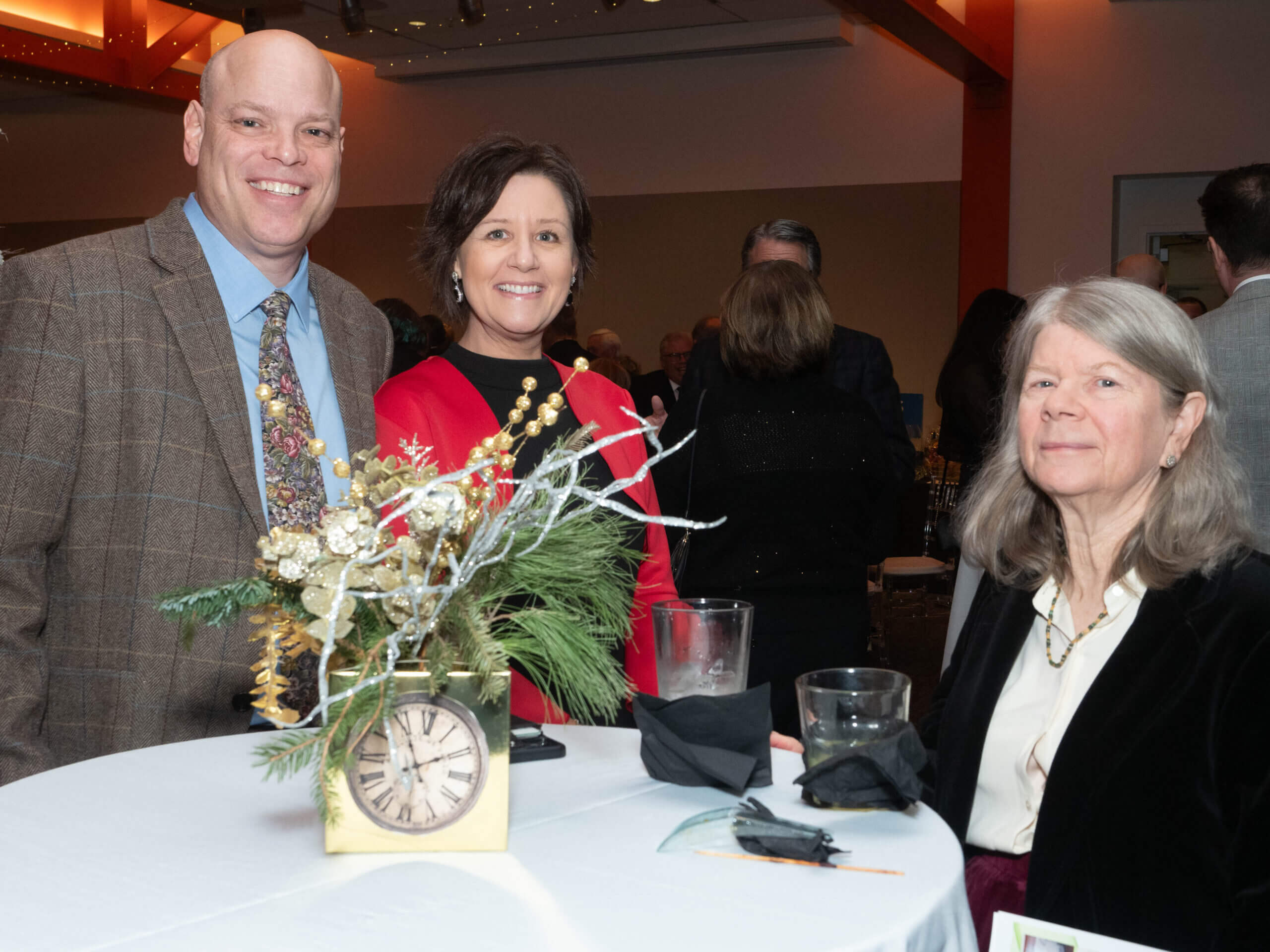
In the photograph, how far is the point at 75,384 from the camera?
1763 mm

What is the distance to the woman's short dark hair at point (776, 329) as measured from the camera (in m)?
2.81

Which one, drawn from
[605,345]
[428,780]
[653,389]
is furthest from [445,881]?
[605,345]

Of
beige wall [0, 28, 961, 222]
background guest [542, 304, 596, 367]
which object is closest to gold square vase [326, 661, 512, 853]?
background guest [542, 304, 596, 367]

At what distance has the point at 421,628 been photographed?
1205 millimetres

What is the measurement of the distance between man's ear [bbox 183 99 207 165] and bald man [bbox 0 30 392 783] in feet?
0.34

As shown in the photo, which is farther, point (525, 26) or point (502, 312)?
point (525, 26)

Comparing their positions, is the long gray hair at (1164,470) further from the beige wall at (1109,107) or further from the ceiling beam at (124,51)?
the ceiling beam at (124,51)

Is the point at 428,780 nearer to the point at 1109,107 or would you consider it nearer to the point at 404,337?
the point at 404,337

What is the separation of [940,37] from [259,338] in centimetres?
647

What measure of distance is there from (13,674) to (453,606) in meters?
0.86

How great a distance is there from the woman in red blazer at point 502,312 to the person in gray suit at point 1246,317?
61.0 inches

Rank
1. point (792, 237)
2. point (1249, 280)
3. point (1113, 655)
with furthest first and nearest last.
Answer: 1. point (792, 237)
2. point (1249, 280)
3. point (1113, 655)

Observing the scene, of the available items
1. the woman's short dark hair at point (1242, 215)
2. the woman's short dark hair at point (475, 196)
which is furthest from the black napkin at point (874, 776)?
the woman's short dark hair at point (1242, 215)

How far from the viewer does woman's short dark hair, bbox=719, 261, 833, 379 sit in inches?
111
